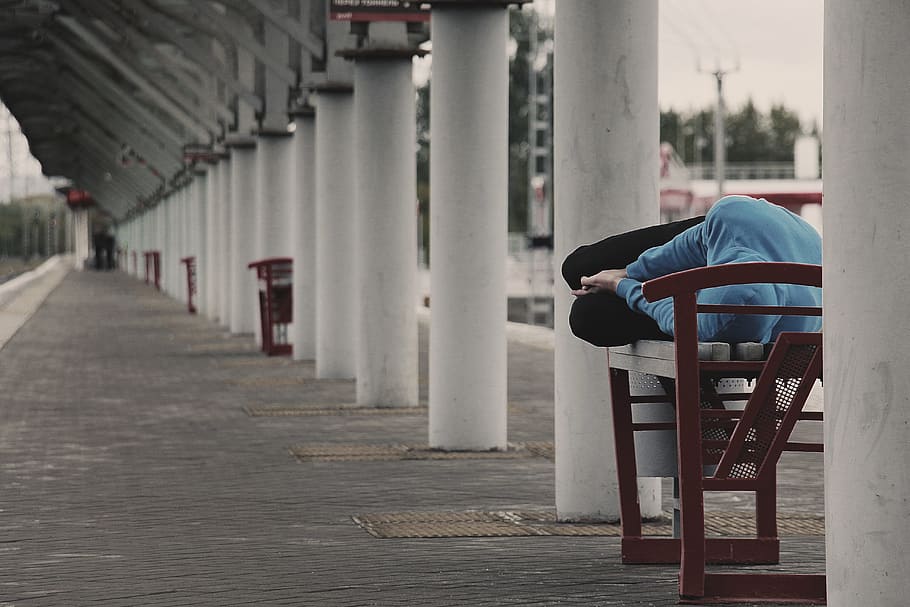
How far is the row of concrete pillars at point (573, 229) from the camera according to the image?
5.04 meters

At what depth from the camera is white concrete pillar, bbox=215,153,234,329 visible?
3244cm

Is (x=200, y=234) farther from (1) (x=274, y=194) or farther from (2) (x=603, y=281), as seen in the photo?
(2) (x=603, y=281)

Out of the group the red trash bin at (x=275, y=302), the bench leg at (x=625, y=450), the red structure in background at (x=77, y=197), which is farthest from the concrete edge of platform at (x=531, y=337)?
the red structure in background at (x=77, y=197)

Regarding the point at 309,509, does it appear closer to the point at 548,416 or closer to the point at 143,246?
the point at 548,416

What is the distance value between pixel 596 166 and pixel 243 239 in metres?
21.2

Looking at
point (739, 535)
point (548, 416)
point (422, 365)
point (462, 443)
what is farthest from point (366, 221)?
point (739, 535)

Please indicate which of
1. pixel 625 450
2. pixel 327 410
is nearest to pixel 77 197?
pixel 327 410

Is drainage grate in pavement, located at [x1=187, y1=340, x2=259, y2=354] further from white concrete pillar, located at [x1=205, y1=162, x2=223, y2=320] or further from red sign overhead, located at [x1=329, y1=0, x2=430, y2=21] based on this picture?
red sign overhead, located at [x1=329, y1=0, x2=430, y2=21]

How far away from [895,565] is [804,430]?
2.04m

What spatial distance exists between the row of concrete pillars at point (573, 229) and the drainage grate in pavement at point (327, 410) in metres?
0.15

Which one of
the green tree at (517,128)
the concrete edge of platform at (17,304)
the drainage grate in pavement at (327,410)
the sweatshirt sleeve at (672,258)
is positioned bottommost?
the concrete edge of platform at (17,304)

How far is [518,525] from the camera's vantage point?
28.8ft

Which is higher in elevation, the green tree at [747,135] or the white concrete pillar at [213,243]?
the green tree at [747,135]

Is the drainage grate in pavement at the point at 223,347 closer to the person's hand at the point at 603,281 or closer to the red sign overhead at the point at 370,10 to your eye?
the red sign overhead at the point at 370,10
